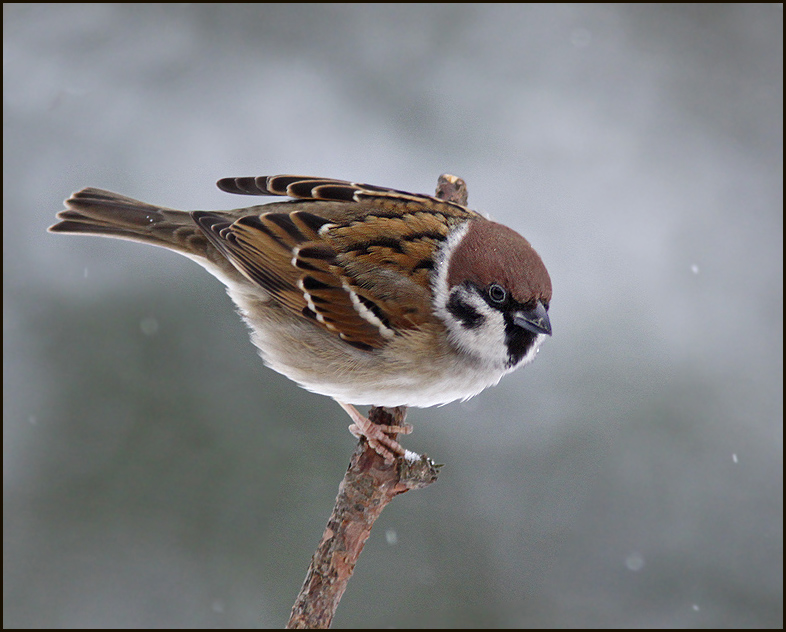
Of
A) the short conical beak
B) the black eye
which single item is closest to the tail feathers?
the black eye

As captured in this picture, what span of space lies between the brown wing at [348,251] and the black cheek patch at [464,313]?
0.31 ft

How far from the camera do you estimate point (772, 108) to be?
20.3ft

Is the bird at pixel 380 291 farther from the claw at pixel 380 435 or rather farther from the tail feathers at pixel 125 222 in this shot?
the tail feathers at pixel 125 222

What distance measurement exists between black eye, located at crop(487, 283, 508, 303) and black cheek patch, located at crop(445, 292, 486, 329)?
3.6 inches

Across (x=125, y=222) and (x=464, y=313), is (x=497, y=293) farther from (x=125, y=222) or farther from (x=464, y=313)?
(x=125, y=222)

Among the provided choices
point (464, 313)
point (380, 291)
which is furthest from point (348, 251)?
point (464, 313)

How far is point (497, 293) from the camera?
2729 millimetres

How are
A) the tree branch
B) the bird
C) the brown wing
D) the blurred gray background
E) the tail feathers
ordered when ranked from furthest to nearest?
the blurred gray background
the tail feathers
the brown wing
the bird
the tree branch

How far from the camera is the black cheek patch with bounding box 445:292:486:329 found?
2814mm

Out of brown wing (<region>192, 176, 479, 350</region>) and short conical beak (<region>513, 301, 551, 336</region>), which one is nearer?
short conical beak (<region>513, 301, 551, 336</region>)

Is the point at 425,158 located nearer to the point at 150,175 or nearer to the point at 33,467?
the point at 150,175

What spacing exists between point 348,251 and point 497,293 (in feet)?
2.00

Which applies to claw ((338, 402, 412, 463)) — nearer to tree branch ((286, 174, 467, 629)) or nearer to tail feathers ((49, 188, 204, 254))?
tree branch ((286, 174, 467, 629))

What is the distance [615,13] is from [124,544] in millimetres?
5406
